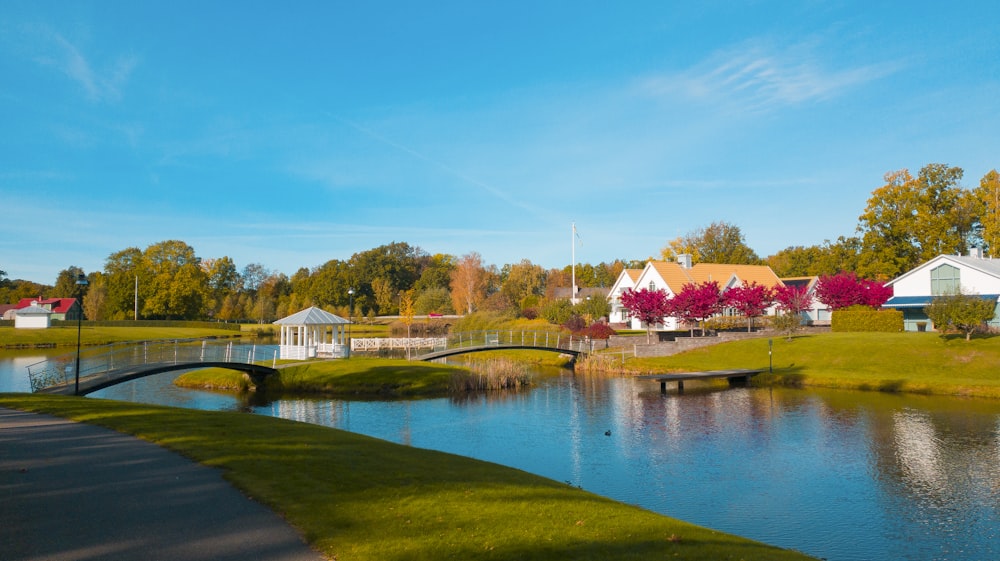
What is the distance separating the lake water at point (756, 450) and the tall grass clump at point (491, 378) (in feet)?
7.78

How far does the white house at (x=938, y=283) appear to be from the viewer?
43781mm

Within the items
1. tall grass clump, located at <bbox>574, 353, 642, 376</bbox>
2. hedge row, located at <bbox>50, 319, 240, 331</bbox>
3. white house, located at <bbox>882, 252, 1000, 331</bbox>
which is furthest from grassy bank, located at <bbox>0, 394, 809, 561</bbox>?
hedge row, located at <bbox>50, 319, 240, 331</bbox>

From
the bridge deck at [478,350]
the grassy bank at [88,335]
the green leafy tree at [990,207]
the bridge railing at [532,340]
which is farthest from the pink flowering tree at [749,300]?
the grassy bank at [88,335]

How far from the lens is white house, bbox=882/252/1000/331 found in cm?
4378

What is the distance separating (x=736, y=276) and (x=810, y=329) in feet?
61.7

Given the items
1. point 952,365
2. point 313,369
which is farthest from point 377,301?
point 952,365

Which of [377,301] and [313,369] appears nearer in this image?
[313,369]

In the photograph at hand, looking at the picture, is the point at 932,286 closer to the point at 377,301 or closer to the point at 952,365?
the point at 952,365

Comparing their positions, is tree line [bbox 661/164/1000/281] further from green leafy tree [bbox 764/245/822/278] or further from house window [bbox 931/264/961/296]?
green leafy tree [bbox 764/245/822/278]

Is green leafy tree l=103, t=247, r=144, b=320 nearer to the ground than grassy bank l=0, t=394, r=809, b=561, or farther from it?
farther from it

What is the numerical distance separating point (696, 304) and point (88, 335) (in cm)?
5830

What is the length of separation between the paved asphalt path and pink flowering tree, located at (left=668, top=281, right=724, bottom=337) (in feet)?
126

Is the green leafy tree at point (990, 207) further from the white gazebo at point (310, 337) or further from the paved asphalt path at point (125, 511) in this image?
the paved asphalt path at point (125, 511)

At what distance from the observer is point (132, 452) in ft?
37.2
